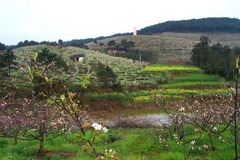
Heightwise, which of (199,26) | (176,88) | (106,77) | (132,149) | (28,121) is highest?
(199,26)

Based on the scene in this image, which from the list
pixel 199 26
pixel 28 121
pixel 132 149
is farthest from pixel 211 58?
pixel 199 26

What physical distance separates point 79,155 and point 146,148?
2838 mm

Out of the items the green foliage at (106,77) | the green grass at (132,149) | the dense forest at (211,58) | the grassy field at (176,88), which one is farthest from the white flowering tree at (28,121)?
the dense forest at (211,58)

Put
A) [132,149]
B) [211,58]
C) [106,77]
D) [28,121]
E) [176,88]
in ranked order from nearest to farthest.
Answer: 1. [132,149]
2. [28,121]
3. [106,77]
4. [176,88]
5. [211,58]

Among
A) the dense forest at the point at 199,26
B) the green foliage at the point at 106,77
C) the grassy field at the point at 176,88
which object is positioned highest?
the dense forest at the point at 199,26

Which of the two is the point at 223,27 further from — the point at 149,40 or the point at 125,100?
the point at 125,100

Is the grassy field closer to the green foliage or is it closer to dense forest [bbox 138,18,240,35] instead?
the green foliage

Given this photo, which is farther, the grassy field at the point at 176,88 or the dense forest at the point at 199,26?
the dense forest at the point at 199,26

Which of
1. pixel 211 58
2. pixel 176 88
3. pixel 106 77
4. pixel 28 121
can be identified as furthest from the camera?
pixel 211 58

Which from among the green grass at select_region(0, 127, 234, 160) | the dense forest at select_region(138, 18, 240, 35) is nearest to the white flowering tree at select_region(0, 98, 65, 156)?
the green grass at select_region(0, 127, 234, 160)

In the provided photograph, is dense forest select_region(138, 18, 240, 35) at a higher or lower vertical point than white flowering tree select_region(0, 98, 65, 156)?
higher

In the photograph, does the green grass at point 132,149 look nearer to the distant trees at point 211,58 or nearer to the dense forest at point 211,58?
the dense forest at point 211,58

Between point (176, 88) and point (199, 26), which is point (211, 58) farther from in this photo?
point (199, 26)

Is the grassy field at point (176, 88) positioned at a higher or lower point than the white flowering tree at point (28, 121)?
lower
